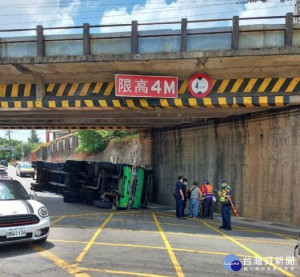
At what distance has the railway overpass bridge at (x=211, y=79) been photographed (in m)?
9.99

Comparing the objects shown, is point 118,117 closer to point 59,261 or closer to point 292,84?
point 292,84

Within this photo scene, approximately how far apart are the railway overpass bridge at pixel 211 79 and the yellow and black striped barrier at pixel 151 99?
0.03 metres

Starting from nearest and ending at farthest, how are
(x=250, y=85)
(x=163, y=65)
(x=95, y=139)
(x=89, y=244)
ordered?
1. (x=89, y=244)
2. (x=163, y=65)
3. (x=250, y=85)
4. (x=95, y=139)

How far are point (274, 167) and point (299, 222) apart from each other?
81.4 inches

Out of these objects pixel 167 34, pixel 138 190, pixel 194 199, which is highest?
pixel 167 34

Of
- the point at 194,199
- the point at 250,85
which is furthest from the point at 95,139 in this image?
the point at 250,85

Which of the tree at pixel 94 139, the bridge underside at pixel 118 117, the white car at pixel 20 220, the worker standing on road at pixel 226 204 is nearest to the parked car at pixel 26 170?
the tree at pixel 94 139

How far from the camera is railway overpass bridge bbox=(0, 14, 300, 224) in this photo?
9992 mm

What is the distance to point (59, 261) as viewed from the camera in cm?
615

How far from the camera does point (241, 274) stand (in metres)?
5.86

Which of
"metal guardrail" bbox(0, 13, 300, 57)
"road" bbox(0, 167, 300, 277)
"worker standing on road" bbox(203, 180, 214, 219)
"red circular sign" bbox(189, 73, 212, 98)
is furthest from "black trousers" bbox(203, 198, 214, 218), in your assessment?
"metal guardrail" bbox(0, 13, 300, 57)

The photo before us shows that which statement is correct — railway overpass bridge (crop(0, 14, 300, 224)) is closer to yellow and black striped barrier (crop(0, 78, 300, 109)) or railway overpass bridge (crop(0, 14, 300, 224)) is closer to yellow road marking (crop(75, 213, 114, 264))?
yellow and black striped barrier (crop(0, 78, 300, 109))

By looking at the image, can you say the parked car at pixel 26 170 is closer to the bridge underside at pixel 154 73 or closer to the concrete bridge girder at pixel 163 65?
the bridge underside at pixel 154 73

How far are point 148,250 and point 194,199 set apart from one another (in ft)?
20.0
